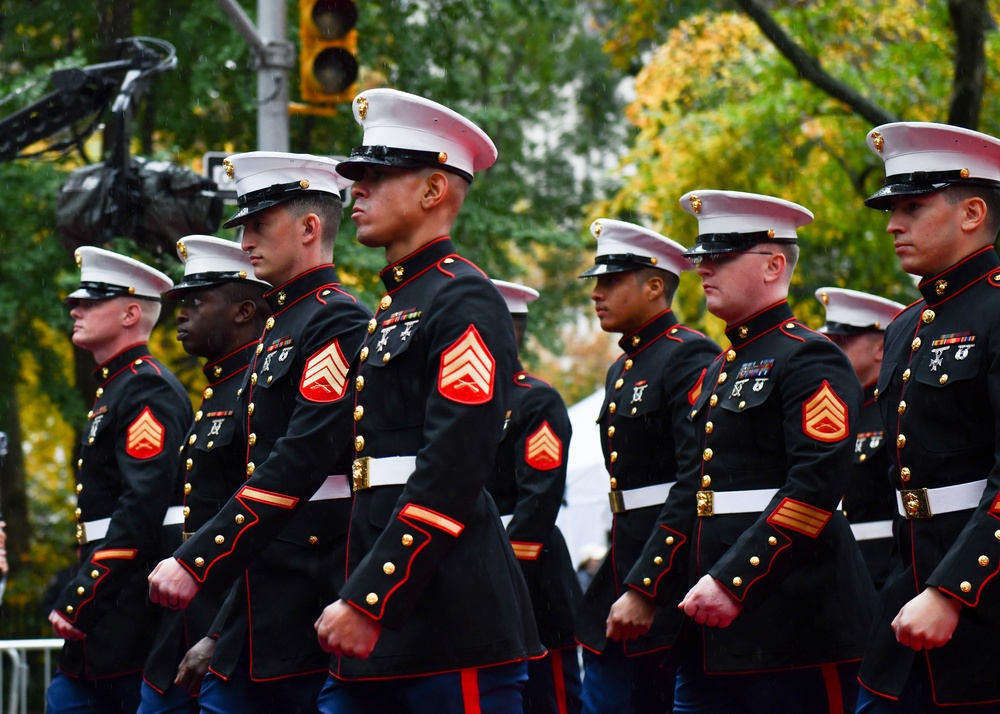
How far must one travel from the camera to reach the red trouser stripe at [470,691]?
13.3ft

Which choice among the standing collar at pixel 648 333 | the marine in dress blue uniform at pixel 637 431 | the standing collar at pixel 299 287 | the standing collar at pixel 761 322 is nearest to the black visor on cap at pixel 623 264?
the marine in dress blue uniform at pixel 637 431

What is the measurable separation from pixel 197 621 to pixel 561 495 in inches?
86.7

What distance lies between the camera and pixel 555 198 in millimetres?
25234

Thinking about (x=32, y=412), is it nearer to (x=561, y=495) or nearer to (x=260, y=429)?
(x=561, y=495)

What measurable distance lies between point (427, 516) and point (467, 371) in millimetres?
412

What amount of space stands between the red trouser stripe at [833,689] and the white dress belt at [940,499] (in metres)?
0.84

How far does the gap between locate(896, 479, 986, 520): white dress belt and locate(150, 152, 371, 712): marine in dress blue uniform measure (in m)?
1.72

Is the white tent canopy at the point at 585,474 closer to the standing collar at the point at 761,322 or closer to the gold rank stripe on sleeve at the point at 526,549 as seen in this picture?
the gold rank stripe on sleeve at the point at 526,549

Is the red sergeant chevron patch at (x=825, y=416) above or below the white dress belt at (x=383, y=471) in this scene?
above

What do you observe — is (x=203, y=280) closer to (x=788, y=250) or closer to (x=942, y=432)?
(x=788, y=250)

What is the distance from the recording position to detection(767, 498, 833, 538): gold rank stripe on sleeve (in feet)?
16.3

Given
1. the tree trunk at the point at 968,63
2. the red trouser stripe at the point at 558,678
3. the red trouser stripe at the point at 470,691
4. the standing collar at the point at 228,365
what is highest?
the tree trunk at the point at 968,63

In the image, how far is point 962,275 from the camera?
14.9ft

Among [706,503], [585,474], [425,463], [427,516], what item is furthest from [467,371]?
[585,474]
